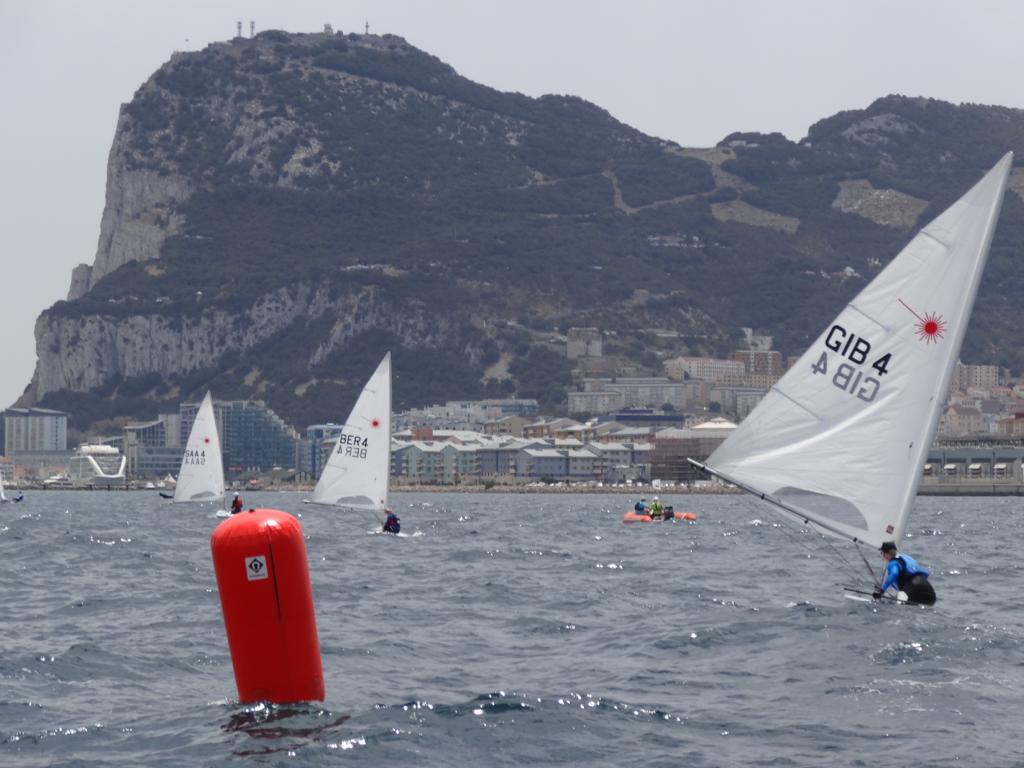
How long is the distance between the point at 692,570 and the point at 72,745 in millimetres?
21753

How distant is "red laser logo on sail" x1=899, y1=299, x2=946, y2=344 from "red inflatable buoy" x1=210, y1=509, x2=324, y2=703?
1005 centimetres

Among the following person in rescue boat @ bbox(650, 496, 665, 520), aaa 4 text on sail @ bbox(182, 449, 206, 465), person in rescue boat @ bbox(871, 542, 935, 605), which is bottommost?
person in rescue boat @ bbox(650, 496, 665, 520)

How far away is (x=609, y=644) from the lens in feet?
76.1

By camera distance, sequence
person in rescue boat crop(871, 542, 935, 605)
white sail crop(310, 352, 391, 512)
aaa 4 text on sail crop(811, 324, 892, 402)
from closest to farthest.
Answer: aaa 4 text on sail crop(811, 324, 892, 402), person in rescue boat crop(871, 542, 935, 605), white sail crop(310, 352, 391, 512)

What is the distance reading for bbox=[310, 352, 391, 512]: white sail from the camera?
2239 inches

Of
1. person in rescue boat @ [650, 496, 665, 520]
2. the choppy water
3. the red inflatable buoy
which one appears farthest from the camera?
person in rescue boat @ [650, 496, 665, 520]

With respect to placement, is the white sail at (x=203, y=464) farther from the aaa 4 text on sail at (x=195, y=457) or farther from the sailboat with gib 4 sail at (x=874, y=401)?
the sailboat with gib 4 sail at (x=874, y=401)

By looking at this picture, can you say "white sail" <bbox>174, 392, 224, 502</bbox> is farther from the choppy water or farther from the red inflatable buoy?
the red inflatable buoy

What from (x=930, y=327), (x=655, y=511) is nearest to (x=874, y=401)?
(x=930, y=327)

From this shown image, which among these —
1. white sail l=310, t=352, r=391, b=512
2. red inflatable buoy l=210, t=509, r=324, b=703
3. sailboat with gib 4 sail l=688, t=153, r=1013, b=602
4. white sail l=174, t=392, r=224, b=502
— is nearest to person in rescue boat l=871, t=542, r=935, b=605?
sailboat with gib 4 sail l=688, t=153, r=1013, b=602

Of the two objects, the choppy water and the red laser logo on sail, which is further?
the red laser logo on sail

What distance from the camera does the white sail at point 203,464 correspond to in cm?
8900

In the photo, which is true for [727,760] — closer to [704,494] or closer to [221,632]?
[221,632]

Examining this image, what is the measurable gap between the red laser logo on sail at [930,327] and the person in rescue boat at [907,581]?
2802 mm
